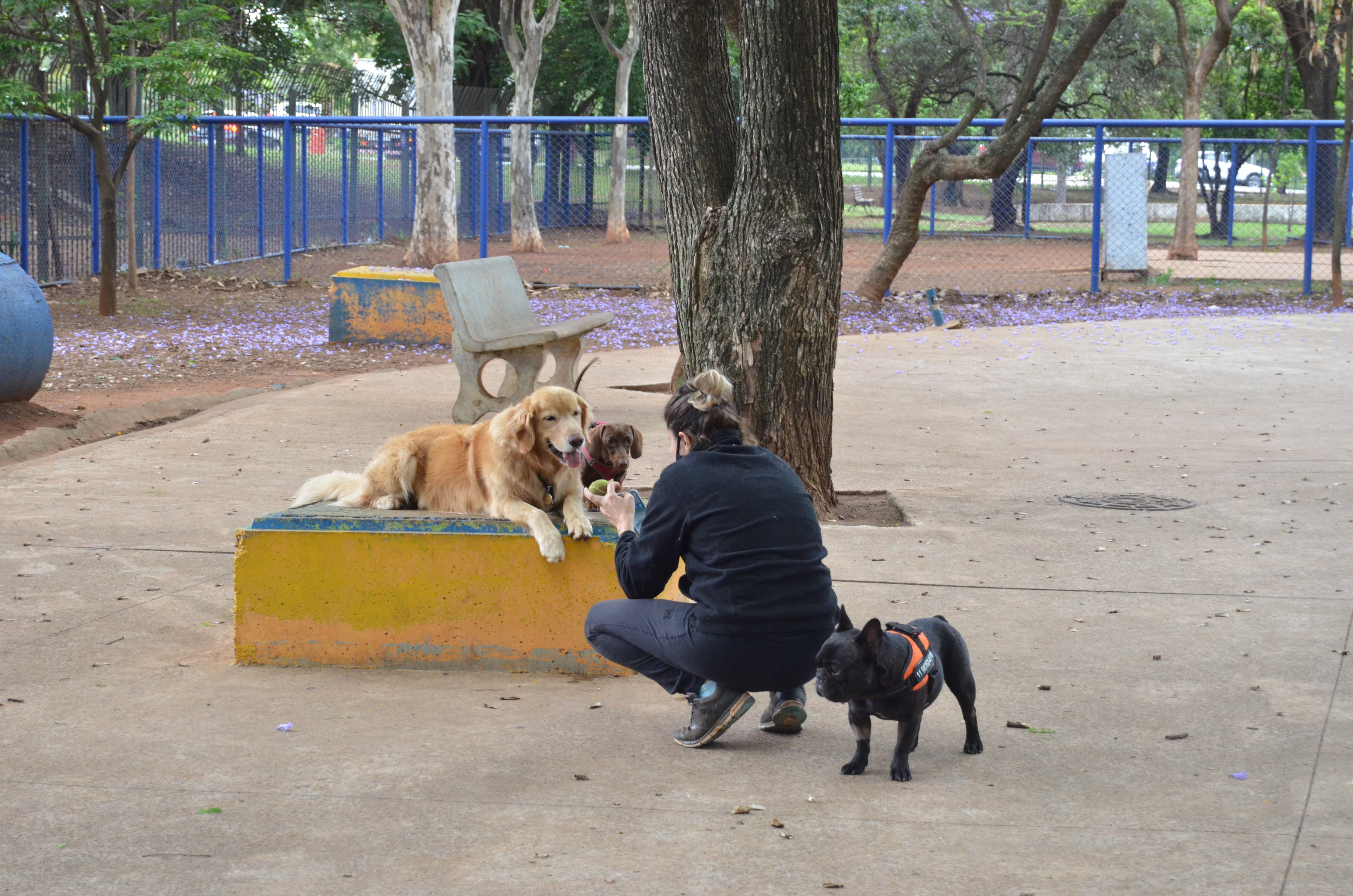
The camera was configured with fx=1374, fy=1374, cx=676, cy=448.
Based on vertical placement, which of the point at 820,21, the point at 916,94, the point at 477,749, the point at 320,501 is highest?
the point at 916,94

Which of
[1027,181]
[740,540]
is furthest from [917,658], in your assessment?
[1027,181]

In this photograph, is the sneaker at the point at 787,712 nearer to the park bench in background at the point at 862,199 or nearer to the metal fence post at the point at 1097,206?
the metal fence post at the point at 1097,206

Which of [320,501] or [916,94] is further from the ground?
[916,94]

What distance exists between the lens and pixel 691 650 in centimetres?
412

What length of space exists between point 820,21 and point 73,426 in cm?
605

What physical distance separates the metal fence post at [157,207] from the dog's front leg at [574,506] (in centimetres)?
1712

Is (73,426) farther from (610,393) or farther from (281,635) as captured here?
(281,635)

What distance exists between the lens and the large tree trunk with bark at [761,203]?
6898mm

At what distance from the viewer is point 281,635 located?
4996 mm

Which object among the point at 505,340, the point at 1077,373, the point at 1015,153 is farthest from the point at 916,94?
the point at 505,340

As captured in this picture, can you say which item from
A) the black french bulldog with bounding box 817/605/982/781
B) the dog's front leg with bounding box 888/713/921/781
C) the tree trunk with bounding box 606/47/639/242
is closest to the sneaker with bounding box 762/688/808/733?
the black french bulldog with bounding box 817/605/982/781

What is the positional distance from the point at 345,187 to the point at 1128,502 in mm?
19731

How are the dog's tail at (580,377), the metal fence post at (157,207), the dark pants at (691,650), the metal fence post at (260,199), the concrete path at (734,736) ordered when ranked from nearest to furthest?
1. the concrete path at (734,736)
2. the dark pants at (691,650)
3. the dog's tail at (580,377)
4. the metal fence post at (157,207)
5. the metal fence post at (260,199)

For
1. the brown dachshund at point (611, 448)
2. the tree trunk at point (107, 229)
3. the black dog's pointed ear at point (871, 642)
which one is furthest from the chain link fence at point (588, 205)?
the black dog's pointed ear at point (871, 642)
